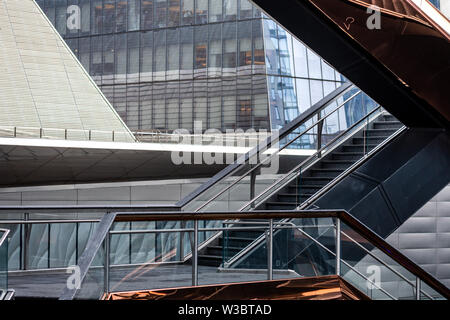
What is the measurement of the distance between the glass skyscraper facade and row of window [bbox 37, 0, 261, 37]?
0.05m

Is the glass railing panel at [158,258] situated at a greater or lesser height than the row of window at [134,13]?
lesser

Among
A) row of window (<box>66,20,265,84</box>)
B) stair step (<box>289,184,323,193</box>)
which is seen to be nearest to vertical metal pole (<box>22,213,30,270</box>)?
stair step (<box>289,184,323,193</box>)

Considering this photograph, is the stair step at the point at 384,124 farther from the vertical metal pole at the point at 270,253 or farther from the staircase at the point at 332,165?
the vertical metal pole at the point at 270,253

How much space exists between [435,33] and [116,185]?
23.4 meters

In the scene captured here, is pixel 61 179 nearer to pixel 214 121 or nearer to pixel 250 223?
pixel 214 121

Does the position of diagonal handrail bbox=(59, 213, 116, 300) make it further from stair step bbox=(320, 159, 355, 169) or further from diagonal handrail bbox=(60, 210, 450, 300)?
stair step bbox=(320, 159, 355, 169)

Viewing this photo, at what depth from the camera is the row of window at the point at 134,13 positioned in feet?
108

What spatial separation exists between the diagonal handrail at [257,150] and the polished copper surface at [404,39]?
2.17m

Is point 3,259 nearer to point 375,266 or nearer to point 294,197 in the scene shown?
point 375,266

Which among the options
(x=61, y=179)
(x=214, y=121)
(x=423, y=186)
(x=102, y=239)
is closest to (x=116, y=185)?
(x=61, y=179)

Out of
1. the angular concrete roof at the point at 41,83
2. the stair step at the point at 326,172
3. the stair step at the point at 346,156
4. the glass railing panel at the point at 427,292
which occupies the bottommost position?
the glass railing panel at the point at 427,292

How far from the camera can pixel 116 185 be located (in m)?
30.5

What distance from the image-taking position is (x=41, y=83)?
23.9 meters

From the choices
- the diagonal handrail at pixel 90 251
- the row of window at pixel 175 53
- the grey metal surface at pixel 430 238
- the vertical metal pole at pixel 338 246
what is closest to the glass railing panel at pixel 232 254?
the vertical metal pole at pixel 338 246
